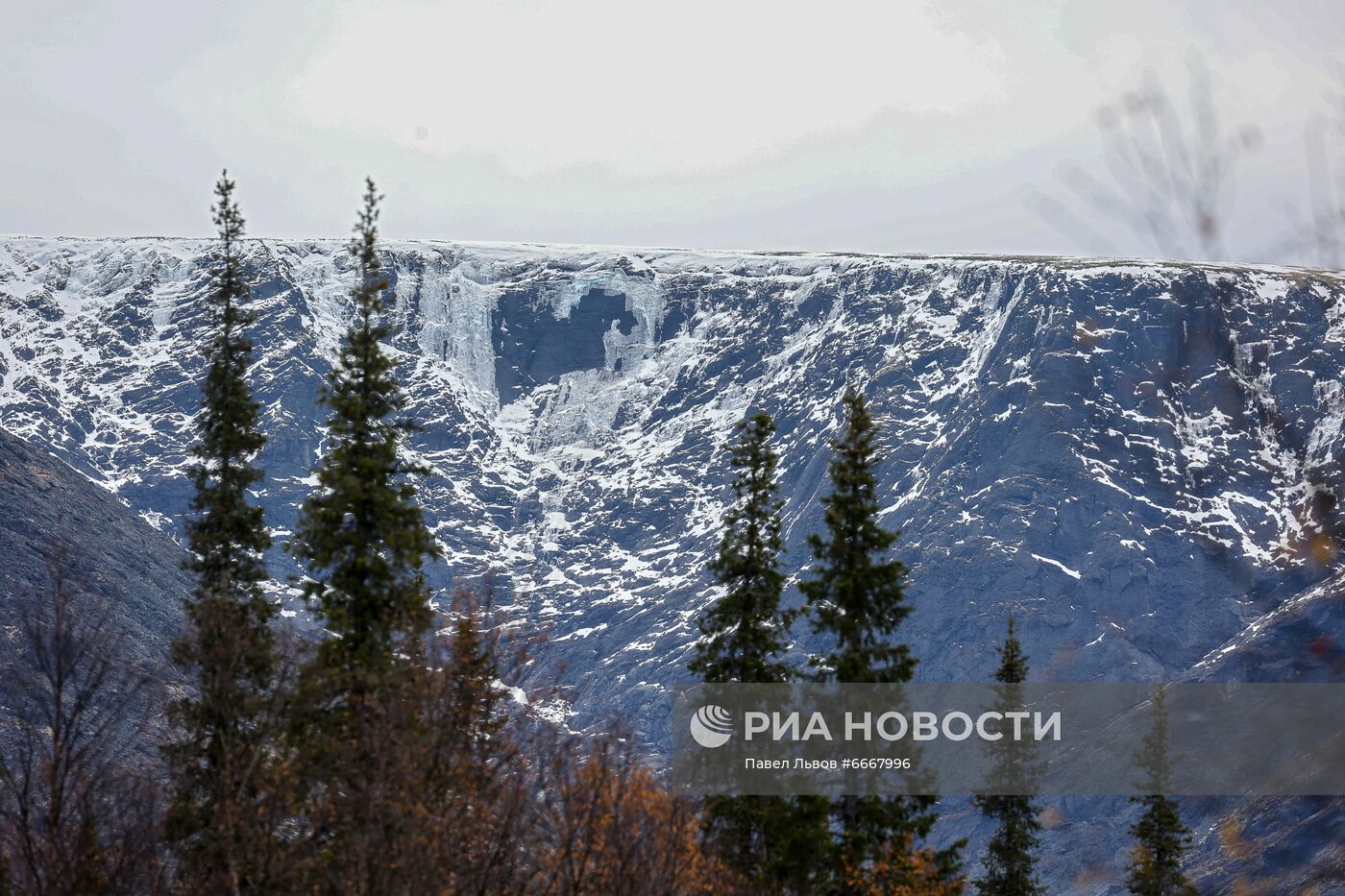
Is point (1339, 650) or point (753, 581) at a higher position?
point (753, 581)

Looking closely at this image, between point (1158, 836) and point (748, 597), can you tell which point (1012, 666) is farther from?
point (748, 597)

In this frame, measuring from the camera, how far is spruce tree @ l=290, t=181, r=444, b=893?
20.0 m

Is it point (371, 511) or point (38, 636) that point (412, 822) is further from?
point (371, 511)

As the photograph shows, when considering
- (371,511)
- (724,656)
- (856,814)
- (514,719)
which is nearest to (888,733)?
(856,814)

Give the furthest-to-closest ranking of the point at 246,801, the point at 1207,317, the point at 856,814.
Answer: the point at 856,814, the point at 246,801, the point at 1207,317

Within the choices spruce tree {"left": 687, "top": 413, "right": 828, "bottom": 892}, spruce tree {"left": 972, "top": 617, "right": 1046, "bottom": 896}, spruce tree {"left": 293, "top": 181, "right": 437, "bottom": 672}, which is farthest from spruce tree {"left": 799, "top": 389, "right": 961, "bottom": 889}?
spruce tree {"left": 972, "top": 617, "right": 1046, "bottom": 896}

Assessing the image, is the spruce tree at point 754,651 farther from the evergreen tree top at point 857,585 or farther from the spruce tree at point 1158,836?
the spruce tree at point 1158,836

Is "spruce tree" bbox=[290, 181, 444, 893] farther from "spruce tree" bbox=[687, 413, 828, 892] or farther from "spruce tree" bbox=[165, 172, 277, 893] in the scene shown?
"spruce tree" bbox=[687, 413, 828, 892]

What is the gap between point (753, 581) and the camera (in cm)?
3250

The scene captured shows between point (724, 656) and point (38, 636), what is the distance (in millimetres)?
15493

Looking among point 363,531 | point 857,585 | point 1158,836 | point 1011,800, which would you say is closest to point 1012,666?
point 1011,800

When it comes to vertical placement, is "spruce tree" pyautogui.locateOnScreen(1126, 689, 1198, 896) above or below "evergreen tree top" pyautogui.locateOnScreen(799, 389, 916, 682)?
below

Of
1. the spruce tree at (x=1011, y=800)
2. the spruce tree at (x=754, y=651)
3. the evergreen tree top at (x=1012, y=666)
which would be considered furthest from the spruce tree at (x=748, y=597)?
the spruce tree at (x=1011, y=800)

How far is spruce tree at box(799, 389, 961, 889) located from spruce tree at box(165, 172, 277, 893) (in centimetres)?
1190
